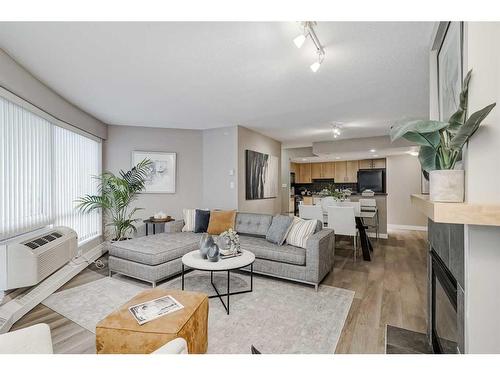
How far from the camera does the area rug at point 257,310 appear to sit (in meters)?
1.88

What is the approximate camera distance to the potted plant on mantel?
2.97ft

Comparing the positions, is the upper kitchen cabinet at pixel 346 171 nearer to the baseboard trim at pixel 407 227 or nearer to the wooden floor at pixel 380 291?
the baseboard trim at pixel 407 227

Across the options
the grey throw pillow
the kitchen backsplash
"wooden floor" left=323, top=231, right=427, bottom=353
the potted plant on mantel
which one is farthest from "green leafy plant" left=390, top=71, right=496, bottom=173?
the kitchen backsplash

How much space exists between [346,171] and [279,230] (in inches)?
221

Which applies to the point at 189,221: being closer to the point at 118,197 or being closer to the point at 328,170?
the point at 118,197

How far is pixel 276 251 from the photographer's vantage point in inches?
121

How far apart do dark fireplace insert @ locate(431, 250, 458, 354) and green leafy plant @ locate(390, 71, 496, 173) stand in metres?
0.59

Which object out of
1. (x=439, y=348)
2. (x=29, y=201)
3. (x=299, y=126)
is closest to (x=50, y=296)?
(x=29, y=201)

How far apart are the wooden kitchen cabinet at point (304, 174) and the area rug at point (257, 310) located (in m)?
6.26

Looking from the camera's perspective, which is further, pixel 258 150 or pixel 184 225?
pixel 258 150

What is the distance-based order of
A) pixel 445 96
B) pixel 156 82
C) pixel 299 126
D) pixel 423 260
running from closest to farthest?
1. pixel 445 96
2. pixel 156 82
3. pixel 423 260
4. pixel 299 126

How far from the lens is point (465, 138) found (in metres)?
0.90

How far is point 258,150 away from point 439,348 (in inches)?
169
